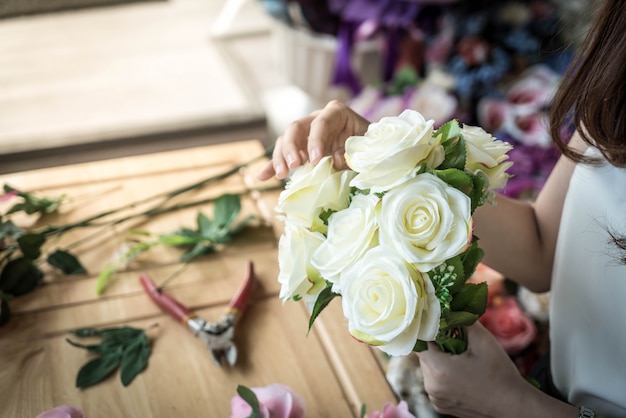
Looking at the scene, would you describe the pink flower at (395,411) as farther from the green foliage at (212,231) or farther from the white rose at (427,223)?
the green foliage at (212,231)

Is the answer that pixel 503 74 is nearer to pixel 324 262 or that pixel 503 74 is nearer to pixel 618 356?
pixel 618 356

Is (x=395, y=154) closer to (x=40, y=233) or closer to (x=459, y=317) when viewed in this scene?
(x=459, y=317)

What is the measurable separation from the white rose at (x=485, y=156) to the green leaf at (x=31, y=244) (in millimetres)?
613

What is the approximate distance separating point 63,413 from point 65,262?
28cm

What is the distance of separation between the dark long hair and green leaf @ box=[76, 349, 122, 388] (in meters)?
0.64

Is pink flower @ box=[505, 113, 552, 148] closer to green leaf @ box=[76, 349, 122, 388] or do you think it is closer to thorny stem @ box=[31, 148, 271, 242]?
thorny stem @ box=[31, 148, 271, 242]

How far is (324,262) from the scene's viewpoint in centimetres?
59

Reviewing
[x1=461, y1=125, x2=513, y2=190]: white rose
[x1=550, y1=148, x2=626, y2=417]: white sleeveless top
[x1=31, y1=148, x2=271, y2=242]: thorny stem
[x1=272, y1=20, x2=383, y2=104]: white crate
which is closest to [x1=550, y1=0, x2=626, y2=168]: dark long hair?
[x1=550, y1=148, x2=626, y2=417]: white sleeveless top

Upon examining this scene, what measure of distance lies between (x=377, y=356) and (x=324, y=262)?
1.02 ft

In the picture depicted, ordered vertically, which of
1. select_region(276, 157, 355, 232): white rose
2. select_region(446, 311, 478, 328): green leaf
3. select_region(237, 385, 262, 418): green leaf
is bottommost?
select_region(237, 385, 262, 418): green leaf

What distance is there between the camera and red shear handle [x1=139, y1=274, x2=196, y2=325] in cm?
86

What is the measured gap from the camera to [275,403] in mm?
743

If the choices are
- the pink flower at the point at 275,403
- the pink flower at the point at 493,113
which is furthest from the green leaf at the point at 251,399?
the pink flower at the point at 493,113

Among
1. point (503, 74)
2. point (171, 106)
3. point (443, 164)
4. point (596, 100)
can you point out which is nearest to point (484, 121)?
point (503, 74)
